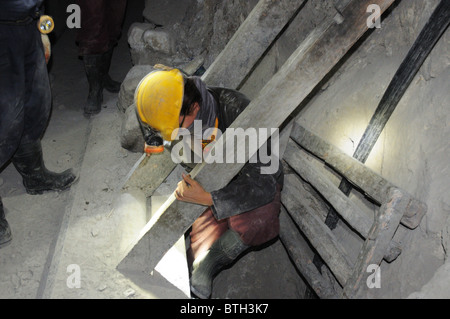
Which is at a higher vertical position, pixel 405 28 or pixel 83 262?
pixel 405 28

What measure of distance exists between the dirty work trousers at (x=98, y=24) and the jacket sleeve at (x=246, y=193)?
95.0 inches

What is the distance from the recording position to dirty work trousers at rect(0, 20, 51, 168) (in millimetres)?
2656

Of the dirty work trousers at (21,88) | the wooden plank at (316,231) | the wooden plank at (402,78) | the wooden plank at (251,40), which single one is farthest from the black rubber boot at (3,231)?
the wooden plank at (402,78)

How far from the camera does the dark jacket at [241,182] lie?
2.51 metres

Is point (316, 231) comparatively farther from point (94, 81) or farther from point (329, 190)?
point (94, 81)

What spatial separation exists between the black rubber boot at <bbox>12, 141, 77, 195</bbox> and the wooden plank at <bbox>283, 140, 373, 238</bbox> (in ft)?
5.70

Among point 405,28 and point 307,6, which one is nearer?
point 405,28

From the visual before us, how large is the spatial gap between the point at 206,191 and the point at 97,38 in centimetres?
259

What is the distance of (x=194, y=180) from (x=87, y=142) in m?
1.95

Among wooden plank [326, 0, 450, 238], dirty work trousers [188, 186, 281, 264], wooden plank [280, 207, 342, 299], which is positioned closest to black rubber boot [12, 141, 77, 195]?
dirty work trousers [188, 186, 281, 264]

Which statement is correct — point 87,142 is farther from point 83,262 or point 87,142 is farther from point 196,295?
point 196,295

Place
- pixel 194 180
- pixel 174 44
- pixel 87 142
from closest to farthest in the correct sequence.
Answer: pixel 194 180 → pixel 87 142 → pixel 174 44
